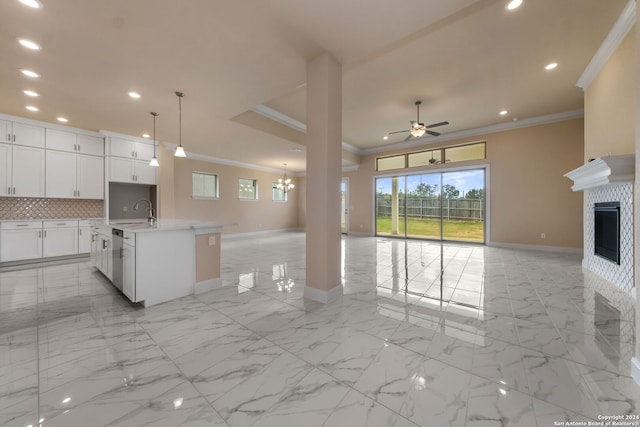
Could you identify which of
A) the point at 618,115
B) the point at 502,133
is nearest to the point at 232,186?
the point at 502,133

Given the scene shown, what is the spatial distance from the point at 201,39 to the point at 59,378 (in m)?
3.24

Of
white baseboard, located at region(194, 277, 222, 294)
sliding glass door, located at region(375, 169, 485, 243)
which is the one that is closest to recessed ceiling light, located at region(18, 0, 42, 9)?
white baseboard, located at region(194, 277, 222, 294)

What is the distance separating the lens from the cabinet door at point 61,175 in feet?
16.6

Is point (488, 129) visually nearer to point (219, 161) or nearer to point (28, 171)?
point (219, 161)

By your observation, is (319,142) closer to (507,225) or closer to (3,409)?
(3,409)

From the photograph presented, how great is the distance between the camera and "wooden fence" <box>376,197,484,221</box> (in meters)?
7.08

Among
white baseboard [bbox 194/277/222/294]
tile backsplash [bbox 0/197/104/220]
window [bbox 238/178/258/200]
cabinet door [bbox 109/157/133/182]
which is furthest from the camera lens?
window [bbox 238/178/258/200]

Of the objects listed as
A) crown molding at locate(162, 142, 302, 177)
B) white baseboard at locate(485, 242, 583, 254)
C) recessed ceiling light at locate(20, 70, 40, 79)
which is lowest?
white baseboard at locate(485, 242, 583, 254)

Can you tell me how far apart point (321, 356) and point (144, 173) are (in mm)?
6637

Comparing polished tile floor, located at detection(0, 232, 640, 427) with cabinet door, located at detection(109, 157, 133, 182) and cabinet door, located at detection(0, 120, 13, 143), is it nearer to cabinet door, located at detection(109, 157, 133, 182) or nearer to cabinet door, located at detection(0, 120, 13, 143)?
cabinet door, located at detection(109, 157, 133, 182)

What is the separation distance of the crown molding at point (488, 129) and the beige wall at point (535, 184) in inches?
4.3

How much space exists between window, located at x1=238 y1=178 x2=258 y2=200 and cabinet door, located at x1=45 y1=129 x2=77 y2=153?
461cm

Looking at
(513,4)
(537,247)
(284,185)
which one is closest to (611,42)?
(513,4)

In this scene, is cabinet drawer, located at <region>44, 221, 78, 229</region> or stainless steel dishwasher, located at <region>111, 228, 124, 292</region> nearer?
stainless steel dishwasher, located at <region>111, 228, 124, 292</region>
